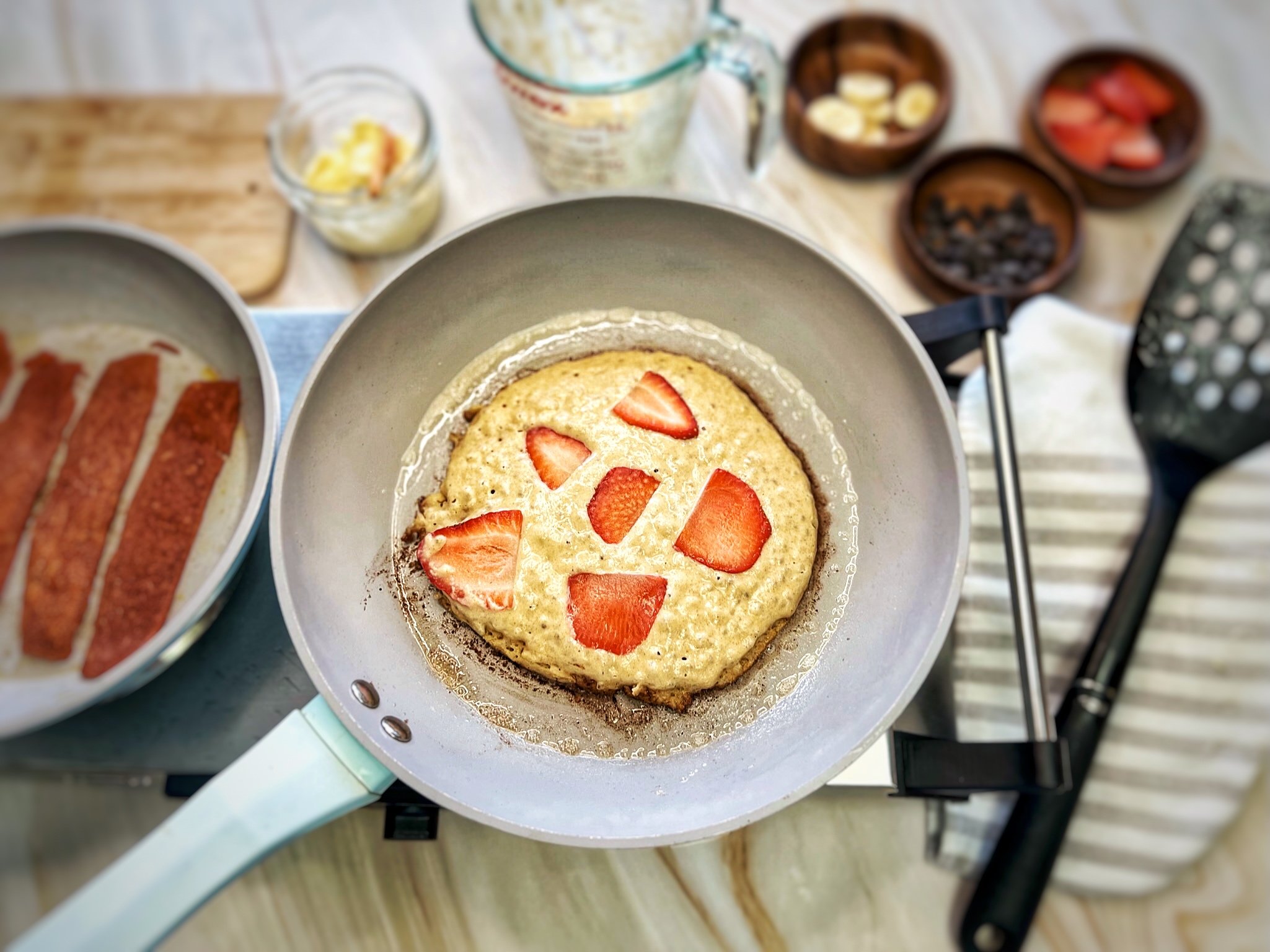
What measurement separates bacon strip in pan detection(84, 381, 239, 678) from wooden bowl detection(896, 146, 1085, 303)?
28.2 inches

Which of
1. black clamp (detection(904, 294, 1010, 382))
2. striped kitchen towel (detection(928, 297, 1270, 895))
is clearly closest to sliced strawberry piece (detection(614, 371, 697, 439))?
black clamp (detection(904, 294, 1010, 382))

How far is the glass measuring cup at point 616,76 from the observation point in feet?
2.71

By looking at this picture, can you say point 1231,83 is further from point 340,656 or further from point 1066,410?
point 340,656

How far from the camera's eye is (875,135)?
1007 mm

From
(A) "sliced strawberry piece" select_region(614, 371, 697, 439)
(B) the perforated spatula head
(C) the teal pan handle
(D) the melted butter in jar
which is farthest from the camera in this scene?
(D) the melted butter in jar

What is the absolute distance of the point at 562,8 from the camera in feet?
3.12

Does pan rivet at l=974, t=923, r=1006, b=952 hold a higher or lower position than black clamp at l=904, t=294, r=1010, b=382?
lower

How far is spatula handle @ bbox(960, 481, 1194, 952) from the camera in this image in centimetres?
75

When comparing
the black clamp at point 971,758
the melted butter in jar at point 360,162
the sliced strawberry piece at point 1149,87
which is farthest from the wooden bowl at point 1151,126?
the melted butter in jar at point 360,162

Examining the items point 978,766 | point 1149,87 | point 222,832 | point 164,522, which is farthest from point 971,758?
point 1149,87

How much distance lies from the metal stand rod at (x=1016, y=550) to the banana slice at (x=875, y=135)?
44 centimetres

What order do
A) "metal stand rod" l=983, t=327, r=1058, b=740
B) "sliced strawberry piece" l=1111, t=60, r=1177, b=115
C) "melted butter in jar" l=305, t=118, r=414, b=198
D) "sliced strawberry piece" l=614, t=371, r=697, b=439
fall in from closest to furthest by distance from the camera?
1. "metal stand rod" l=983, t=327, r=1058, b=740
2. "sliced strawberry piece" l=614, t=371, r=697, b=439
3. "melted butter in jar" l=305, t=118, r=414, b=198
4. "sliced strawberry piece" l=1111, t=60, r=1177, b=115

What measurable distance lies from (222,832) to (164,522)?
0.98ft

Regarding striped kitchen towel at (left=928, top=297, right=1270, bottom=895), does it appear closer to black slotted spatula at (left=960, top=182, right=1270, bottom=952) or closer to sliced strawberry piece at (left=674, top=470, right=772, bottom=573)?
black slotted spatula at (left=960, top=182, right=1270, bottom=952)
